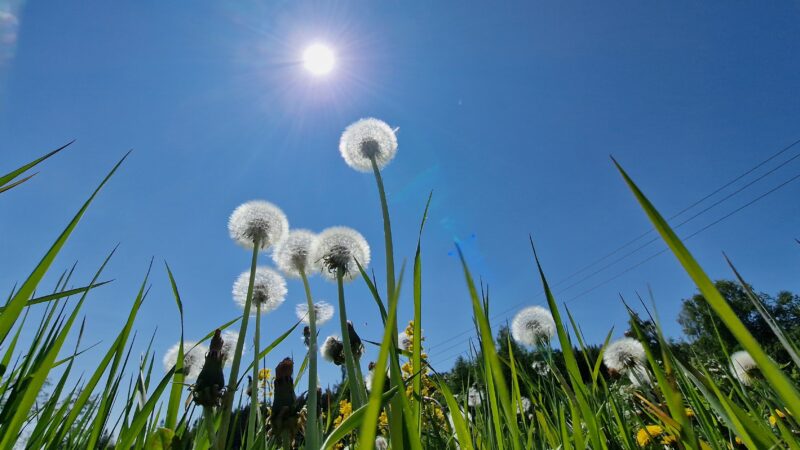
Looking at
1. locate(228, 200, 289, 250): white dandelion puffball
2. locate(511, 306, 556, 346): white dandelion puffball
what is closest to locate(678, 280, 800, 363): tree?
locate(511, 306, 556, 346): white dandelion puffball

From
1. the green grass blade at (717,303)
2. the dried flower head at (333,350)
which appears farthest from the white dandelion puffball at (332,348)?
the green grass blade at (717,303)

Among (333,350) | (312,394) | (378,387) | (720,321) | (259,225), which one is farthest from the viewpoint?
(720,321)

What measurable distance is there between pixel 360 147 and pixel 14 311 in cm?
306

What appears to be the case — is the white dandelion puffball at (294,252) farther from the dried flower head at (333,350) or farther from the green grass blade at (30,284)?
the green grass blade at (30,284)

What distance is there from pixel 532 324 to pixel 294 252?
3.30 m

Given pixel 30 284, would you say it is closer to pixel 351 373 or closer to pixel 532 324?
pixel 351 373

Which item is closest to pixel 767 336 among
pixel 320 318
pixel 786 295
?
pixel 786 295

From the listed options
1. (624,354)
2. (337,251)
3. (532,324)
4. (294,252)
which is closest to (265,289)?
(294,252)

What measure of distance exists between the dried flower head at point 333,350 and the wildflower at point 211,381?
138cm

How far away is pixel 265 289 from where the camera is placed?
3023 mm

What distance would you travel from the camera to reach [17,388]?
1.04m

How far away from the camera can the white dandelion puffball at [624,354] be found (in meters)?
4.66

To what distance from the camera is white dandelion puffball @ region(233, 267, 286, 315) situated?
9.93 ft

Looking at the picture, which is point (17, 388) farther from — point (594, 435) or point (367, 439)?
point (594, 435)
